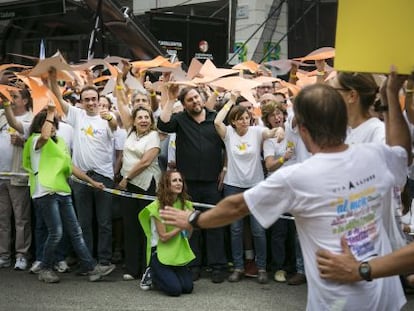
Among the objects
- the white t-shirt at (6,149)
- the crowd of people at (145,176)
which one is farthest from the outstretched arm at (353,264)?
the white t-shirt at (6,149)

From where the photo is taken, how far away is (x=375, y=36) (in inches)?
116

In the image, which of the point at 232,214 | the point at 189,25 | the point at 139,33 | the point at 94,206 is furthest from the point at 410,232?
the point at 189,25

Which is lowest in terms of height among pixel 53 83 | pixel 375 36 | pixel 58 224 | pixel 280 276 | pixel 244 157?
pixel 280 276

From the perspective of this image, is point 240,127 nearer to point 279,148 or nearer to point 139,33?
point 279,148

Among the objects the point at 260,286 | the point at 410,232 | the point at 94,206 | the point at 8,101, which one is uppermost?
the point at 8,101

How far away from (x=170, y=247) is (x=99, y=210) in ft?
3.83

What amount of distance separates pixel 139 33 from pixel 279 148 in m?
7.08

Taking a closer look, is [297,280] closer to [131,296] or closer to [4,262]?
[131,296]

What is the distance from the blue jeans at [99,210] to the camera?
7574 millimetres

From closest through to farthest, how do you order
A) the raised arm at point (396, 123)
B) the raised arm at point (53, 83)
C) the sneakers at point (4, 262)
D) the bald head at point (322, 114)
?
the bald head at point (322, 114) < the raised arm at point (396, 123) < the raised arm at point (53, 83) < the sneakers at point (4, 262)

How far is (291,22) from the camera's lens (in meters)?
16.4

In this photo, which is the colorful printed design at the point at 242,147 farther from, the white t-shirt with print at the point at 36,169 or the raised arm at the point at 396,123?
the raised arm at the point at 396,123

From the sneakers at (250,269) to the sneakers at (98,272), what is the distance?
1452 mm

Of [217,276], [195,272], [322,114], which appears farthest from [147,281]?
[322,114]
